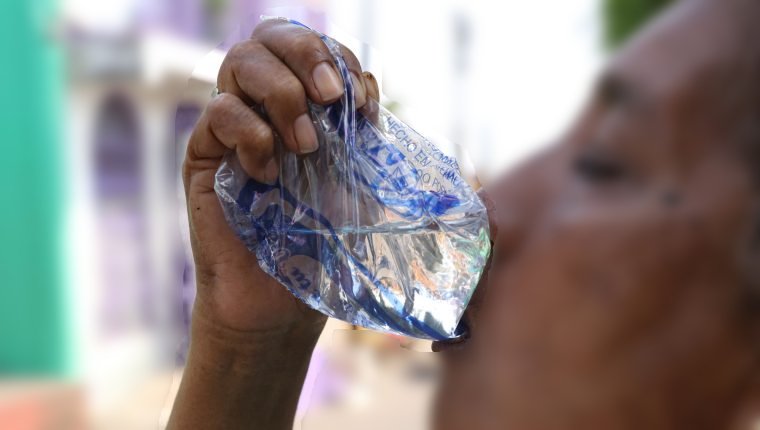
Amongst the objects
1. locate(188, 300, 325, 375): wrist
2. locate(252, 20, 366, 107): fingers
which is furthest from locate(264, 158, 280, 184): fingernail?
locate(188, 300, 325, 375): wrist

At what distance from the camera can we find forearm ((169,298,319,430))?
106 cm

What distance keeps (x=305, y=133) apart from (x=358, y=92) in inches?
4.6

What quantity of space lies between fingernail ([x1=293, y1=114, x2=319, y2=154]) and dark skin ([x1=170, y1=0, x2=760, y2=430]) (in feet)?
4.95

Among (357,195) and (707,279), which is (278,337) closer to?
(357,195)

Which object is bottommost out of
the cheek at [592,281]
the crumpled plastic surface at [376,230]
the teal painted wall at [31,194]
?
the teal painted wall at [31,194]

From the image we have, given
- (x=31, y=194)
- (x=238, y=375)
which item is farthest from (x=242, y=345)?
(x=31, y=194)

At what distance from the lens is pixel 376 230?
110cm

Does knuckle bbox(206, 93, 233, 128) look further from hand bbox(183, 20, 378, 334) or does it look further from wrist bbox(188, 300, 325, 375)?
wrist bbox(188, 300, 325, 375)

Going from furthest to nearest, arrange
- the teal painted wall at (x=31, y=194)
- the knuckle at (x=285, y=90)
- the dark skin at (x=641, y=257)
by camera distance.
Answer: the teal painted wall at (x=31, y=194), the dark skin at (x=641, y=257), the knuckle at (x=285, y=90)

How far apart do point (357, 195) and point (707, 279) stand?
4.73ft

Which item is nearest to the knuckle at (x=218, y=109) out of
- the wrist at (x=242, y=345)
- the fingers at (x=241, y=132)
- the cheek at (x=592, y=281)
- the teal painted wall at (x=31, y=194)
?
the fingers at (x=241, y=132)

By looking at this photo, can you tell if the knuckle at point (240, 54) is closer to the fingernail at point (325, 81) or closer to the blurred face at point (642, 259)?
the fingernail at point (325, 81)

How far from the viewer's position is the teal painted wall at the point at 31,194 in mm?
4656

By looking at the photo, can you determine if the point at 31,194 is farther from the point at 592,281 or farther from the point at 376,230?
the point at 376,230
